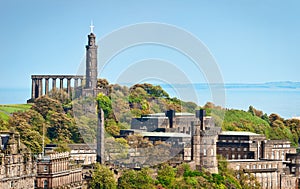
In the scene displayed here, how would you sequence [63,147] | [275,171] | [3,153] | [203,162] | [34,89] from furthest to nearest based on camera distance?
1. [34,89]
2. [275,171]
3. [203,162]
4. [63,147]
5. [3,153]

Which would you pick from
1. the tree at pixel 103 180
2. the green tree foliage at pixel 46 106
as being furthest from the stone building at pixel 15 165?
the green tree foliage at pixel 46 106

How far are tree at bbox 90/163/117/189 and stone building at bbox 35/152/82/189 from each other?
1140 mm

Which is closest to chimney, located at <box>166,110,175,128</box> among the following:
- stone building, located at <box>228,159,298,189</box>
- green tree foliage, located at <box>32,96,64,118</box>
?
stone building, located at <box>228,159,298,189</box>

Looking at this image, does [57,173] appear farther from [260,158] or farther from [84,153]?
[260,158]

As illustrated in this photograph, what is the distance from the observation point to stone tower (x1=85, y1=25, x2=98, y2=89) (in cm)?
12731

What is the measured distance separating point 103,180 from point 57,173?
5594mm

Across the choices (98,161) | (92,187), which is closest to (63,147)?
(98,161)

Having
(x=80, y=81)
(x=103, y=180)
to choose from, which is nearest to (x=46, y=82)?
(x=80, y=81)

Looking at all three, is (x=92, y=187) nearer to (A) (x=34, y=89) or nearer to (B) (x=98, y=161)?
(B) (x=98, y=161)

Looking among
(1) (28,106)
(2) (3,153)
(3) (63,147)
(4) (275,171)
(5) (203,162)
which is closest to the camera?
(2) (3,153)

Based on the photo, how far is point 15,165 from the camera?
8419 centimetres

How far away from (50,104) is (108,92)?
32.6ft

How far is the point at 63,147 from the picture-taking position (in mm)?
102375

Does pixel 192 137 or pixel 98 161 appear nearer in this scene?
pixel 98 161
